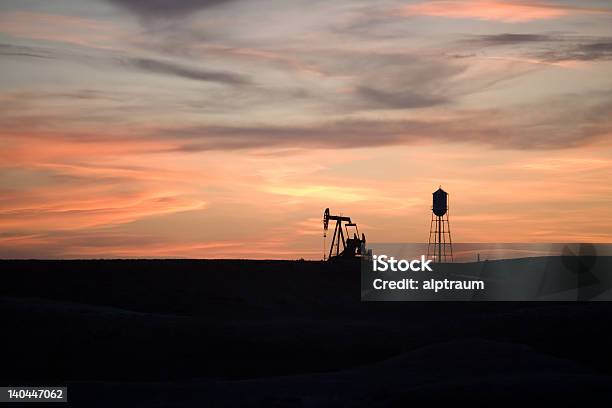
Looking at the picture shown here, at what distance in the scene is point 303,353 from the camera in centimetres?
3114

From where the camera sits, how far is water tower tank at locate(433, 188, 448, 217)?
240 ft

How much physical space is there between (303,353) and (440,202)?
145 feet

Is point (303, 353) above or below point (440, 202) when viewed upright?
below

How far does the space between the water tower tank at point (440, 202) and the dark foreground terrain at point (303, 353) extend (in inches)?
779

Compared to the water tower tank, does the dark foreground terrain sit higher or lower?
lower

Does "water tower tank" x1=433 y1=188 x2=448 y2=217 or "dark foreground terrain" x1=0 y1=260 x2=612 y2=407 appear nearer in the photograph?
"dark foreground terrain" x1=0 y1=260 x2=612 y2=407

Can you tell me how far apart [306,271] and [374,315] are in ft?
124

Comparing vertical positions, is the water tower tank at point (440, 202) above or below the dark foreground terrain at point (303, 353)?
above

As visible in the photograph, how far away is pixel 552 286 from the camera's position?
81.8 meters

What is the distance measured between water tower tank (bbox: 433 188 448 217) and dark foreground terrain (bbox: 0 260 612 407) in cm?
1980

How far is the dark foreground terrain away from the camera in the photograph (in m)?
20.0

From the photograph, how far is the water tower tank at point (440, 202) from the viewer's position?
73.1m

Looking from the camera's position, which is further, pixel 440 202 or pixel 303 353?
pixel 440 202

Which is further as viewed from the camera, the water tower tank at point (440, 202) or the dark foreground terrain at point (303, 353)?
the water tower tank at point (440, 202)
